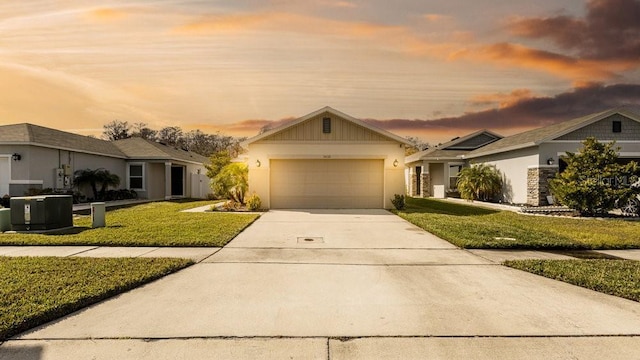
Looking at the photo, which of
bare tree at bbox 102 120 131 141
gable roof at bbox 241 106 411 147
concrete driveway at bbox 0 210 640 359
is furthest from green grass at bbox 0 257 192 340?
bare tree at bbox 102 120 131 141

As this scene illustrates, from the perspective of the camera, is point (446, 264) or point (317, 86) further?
point (317, 86)

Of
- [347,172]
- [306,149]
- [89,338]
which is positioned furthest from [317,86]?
[89,338]

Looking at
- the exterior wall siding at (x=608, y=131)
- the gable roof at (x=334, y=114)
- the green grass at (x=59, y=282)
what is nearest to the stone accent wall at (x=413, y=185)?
the exterior wall siding at (x=608, y=131)

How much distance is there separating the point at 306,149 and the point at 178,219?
6.85 m

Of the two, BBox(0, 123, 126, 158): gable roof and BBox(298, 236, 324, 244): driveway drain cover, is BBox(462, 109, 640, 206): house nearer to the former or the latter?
BBox(298, 236, 324, 244): driveway drain cover

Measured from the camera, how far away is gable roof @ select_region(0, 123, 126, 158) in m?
16.2

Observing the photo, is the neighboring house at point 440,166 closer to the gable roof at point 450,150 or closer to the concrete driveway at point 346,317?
the gable roof at point 450,150

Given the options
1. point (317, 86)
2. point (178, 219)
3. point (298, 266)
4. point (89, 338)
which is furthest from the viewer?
point (317, 86)

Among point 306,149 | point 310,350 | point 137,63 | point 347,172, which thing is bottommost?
point 310,350

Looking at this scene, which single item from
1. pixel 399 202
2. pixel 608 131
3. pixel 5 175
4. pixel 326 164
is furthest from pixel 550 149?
pixel 5 175

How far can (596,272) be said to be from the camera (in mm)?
5605

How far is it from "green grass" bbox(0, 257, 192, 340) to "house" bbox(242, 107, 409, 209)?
1046 centimetres

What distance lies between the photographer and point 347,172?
54.7ft

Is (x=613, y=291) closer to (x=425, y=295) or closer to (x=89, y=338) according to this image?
(x=425, y=295)
